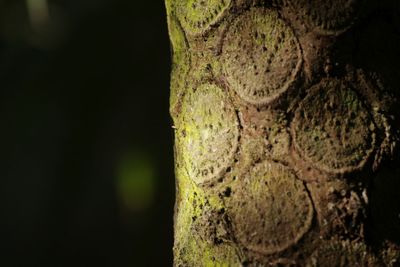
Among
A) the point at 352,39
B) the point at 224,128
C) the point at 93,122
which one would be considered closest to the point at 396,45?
the point at 352,39

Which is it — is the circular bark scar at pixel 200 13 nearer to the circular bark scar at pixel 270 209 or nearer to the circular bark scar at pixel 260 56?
the circular bark scar at pixel 260 56

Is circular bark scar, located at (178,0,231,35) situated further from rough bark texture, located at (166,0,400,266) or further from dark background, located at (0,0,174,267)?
dark background, located at (0,0,174,267)

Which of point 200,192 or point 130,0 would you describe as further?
point 130,0

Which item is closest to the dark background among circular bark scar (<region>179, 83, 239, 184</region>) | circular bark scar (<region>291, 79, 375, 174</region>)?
circular bark scar (<region>179, 83, 239, 184</region>)

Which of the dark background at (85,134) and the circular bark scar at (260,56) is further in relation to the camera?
the dark background at (85,134)

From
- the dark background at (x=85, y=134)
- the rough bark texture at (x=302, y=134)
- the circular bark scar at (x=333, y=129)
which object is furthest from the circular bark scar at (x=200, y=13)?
the dark background at (x=85, y=134)

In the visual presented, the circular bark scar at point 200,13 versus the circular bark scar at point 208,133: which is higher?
the circular bark scar at point 200,13

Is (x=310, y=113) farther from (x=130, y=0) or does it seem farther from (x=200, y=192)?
(x=130, y=0)
